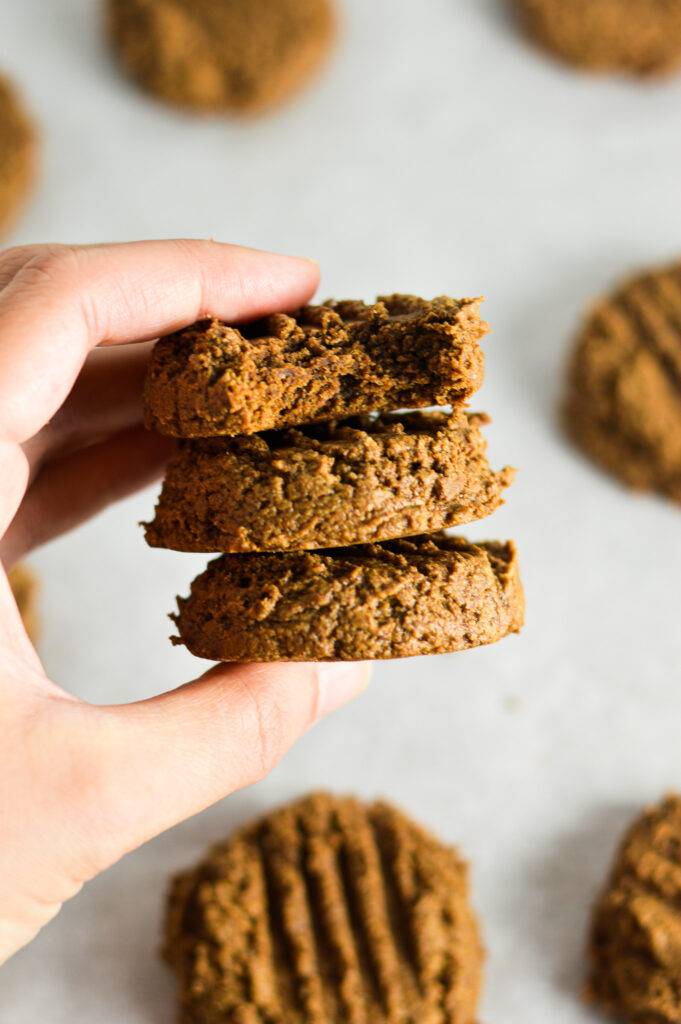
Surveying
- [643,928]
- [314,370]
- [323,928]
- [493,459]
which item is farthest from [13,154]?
[643,928]

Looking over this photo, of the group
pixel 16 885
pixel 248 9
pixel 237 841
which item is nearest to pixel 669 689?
pixel 237 841

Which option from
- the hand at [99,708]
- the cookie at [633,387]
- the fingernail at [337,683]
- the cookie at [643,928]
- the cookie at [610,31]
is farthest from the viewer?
the cookie at [610,31]

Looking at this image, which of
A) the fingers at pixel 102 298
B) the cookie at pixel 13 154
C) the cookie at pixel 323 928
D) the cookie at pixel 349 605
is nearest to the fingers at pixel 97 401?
the fingers at pixel 102 298

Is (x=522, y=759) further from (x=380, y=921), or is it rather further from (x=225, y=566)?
(x=225, y=566)

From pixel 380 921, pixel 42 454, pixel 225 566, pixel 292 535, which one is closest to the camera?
pixel 292 535

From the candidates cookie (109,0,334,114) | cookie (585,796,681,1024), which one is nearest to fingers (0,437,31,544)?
cookie (585,796,681,1024)

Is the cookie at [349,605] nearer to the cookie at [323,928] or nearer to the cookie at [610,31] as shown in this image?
the cookie at [323,928]
